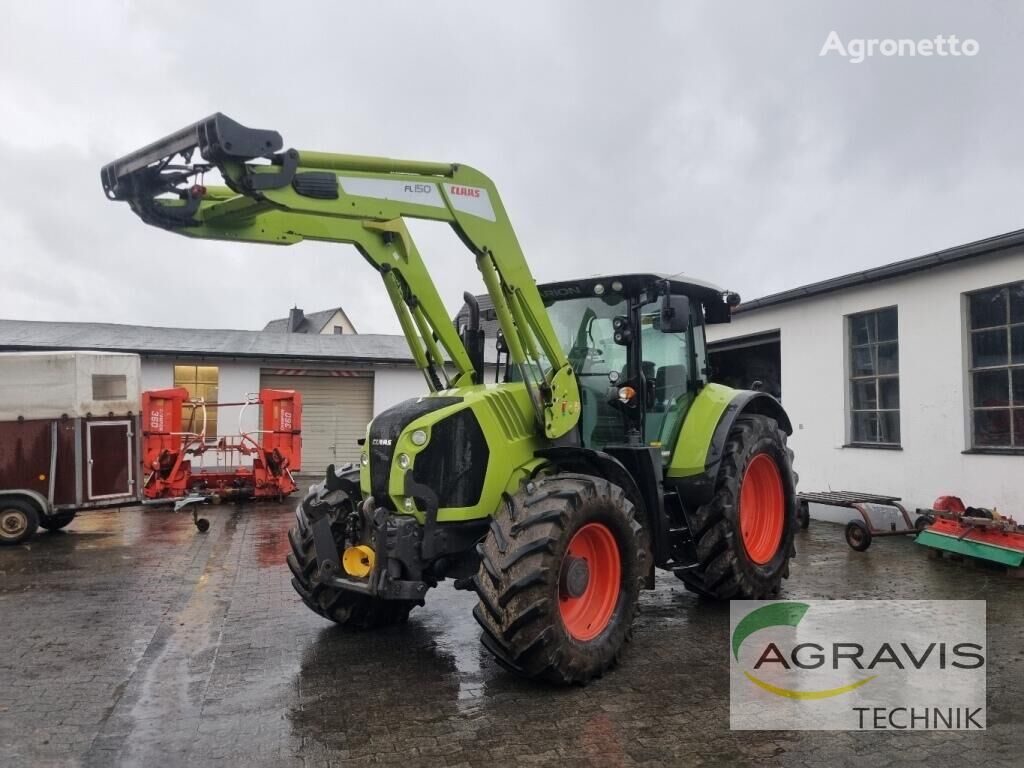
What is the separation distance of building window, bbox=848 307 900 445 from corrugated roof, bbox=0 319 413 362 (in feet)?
36.3

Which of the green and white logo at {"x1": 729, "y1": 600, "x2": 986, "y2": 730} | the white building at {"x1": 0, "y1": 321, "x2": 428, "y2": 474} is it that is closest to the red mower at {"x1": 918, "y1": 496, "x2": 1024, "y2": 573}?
the green and white logo at {"x1": 729, "y1": 600, "x2": 986, "y2": 730}

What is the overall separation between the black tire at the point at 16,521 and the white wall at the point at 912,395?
1087 centimetres

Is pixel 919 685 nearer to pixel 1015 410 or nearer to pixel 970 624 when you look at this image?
pixel 970 624

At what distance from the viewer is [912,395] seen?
32.7ft

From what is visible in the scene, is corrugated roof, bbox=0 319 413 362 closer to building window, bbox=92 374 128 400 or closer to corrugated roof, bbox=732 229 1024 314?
building window, bbox=92 374 128 400

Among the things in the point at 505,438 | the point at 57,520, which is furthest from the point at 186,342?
the point at 505,438

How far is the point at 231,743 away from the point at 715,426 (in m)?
4.09

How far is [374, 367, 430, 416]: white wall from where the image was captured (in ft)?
66.9

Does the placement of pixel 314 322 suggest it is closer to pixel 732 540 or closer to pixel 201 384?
pixel 201 384

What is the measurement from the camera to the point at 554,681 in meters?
4.49

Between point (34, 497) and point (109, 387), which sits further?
point (109, 387)

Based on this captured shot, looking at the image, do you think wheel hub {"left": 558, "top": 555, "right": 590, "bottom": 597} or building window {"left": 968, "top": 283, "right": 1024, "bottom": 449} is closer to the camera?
wheel hub {"left": 558, "top": 555, "right": 590, "bottom": 597}

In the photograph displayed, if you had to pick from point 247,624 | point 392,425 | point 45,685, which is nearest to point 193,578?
point 247,624

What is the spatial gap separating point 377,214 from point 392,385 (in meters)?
16.1
